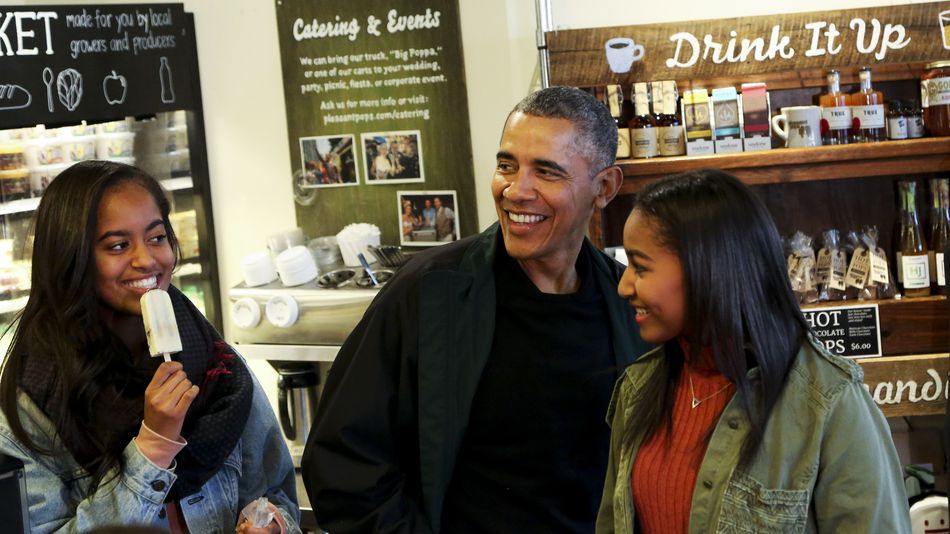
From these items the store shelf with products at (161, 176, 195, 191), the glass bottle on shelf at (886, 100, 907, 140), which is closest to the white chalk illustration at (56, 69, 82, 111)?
the store shelf with products at (161, 176, 195, 191)

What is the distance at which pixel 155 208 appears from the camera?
2.14 m

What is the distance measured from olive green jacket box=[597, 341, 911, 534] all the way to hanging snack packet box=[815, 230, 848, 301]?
208 centimetres

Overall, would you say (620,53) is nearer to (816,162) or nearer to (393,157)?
(816,162)

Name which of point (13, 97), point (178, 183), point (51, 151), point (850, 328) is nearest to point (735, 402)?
point (850, 328)

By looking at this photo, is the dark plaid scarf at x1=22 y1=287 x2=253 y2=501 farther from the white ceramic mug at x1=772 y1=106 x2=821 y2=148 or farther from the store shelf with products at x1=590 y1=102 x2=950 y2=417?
the white ceramic mug at x1=772 y1=106 x2=821 y2=148

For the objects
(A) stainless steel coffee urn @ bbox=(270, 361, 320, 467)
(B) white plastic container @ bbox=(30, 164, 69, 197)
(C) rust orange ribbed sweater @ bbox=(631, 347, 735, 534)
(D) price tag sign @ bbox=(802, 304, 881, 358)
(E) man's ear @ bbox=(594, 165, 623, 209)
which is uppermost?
(B) white plastic container @ bbox=(30, 164, 69, 197)

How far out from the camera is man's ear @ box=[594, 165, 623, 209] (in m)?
2.16

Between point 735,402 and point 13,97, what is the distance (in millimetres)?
2426

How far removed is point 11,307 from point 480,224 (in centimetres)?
173

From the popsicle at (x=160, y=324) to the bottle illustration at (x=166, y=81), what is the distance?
1.90 meters

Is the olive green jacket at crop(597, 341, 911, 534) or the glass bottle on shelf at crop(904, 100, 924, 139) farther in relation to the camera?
the glass bottle on shelf at crop(904, 100, 924, 139)

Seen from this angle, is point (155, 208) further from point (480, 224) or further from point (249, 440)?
point (480, 224)

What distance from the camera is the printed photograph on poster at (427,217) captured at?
429 cm

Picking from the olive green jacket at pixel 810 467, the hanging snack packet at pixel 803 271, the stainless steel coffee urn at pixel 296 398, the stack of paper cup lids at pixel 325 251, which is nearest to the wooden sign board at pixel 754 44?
the hanging snack packet at pixel 803 271
